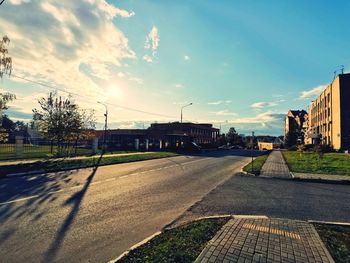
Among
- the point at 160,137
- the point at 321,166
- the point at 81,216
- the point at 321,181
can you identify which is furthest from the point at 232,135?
the point at 81,216

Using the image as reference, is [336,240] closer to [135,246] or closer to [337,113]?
[135,246]

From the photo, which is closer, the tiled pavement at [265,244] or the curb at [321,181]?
the tiled pavement at [265,244]

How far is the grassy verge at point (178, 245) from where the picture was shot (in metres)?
3.84

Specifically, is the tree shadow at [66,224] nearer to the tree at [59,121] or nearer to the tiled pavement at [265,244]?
the tiled pavement at [265,244]

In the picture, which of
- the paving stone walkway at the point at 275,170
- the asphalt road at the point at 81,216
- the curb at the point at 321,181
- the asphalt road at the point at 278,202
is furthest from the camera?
the paving stone walkway at the point at 275,170

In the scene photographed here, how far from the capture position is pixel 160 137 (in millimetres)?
51688

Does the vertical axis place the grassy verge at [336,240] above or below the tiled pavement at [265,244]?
below

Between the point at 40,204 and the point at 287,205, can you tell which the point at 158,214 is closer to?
the point at 40,204

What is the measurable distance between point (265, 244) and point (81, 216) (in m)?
4.26

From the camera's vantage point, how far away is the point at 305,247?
14.2 ft

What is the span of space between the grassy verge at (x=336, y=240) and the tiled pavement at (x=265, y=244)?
13 centimetres

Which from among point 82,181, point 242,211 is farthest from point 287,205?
point 82,181

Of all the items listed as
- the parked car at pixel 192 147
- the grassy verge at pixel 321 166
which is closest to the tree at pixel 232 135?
the parked car at pixel 192 147

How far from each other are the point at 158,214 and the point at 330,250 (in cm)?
384
